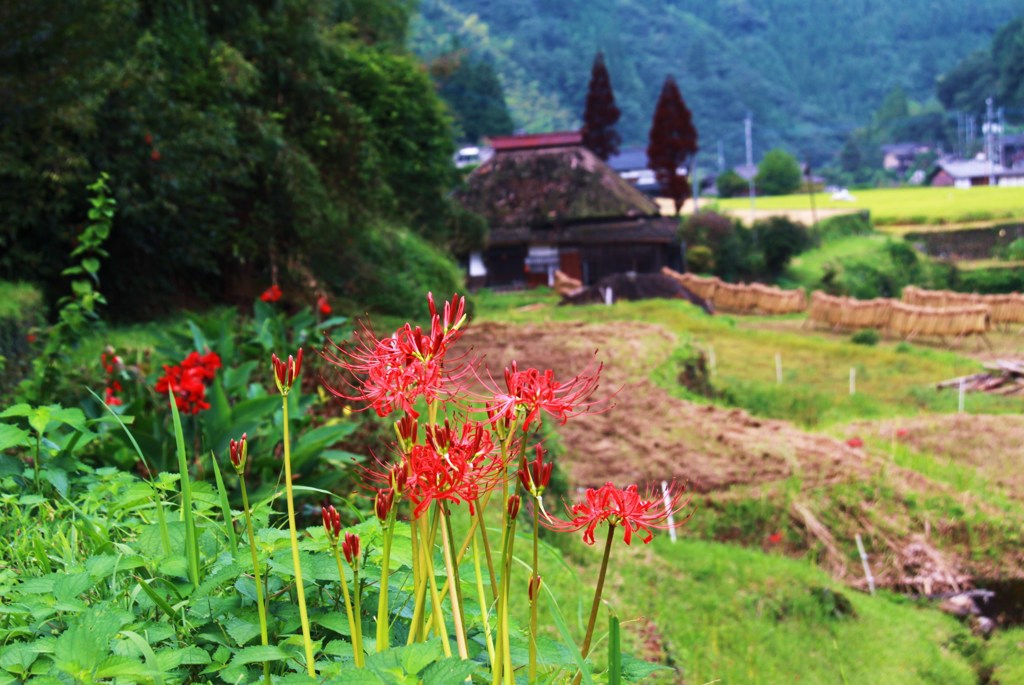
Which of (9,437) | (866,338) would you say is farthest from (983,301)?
(9,437)

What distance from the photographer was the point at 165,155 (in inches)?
288

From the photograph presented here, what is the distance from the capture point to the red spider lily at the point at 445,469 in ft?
2.93

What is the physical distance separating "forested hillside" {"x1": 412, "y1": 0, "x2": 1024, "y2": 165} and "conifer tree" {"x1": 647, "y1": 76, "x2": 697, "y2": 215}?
118 inches

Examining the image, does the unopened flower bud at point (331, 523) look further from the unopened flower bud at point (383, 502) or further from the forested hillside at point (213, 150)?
the forested hillside at point (213, 150)

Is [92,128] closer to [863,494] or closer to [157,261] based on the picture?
[157,261]

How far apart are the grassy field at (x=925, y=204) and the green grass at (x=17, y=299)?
13538mm

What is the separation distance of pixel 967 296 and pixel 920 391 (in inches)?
153

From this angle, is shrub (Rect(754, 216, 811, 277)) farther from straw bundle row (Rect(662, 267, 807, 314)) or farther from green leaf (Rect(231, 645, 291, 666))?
green leaf (Rect(231, 645, 291, 666))

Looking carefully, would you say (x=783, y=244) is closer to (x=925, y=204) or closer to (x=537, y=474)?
(x=925, y=204)

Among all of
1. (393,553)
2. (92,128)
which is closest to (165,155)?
(92,128)

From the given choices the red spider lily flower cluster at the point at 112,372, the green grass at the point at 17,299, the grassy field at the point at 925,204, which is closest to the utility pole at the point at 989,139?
the grassy field at the point at 925,204

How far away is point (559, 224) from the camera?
71.1 feet

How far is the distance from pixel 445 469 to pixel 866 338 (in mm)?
13832

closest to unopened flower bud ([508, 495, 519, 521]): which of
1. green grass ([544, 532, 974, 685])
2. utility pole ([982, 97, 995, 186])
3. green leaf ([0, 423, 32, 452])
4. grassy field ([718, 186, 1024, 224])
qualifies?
green leaf ([0, 423, 32, 452])
